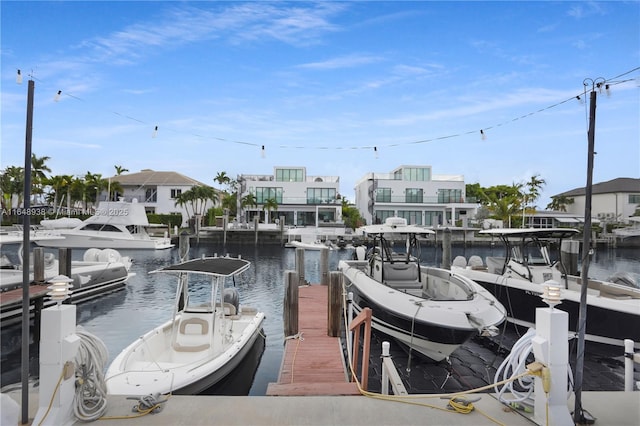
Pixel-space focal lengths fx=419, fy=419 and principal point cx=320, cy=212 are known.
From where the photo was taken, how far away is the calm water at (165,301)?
11627 millimetres

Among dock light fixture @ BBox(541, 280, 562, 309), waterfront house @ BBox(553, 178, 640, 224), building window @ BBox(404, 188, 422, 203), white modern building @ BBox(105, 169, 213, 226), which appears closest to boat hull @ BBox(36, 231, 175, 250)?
white modern building @ BBox(105, 169, 213, 226)

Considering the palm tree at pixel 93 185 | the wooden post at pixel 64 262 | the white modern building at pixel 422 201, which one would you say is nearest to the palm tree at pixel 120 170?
the palm tree at pixel 93 185

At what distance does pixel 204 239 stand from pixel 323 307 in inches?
1526

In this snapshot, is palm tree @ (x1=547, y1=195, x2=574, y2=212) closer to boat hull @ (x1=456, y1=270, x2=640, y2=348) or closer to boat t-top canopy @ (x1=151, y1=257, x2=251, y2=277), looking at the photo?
boat hull @ (x1=456, y1=270, x2=640, y2=348)

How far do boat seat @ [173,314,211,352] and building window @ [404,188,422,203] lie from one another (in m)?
52.6

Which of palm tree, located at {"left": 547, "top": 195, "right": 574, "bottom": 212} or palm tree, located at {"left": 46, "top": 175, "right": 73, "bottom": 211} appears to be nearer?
palm tree, located at {"left": 46, "top": 175, "right": 73, "bottom": 211}

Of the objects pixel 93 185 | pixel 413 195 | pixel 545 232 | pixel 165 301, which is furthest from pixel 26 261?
pixel 93 185

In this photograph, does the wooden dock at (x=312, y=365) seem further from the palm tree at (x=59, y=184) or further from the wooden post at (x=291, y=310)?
the palm tree at (x=59, y=184)

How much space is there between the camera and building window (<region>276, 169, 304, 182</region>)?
62844 millimetres

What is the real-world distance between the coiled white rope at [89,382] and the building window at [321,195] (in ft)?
182

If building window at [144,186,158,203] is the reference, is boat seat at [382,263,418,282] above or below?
below

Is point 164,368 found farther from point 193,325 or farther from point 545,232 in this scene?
point 545,232

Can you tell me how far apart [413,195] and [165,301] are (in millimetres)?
45879

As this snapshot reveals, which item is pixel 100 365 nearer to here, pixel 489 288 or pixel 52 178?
pixel 489 288
